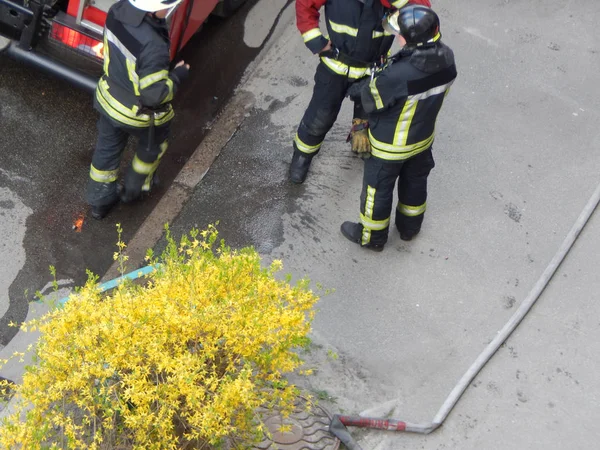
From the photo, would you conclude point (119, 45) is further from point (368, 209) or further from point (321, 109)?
point (368, 209)

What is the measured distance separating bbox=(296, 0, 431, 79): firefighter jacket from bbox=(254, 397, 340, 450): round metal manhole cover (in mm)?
1945

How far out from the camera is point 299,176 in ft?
16.6

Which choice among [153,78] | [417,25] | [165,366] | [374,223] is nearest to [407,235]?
[374,223]

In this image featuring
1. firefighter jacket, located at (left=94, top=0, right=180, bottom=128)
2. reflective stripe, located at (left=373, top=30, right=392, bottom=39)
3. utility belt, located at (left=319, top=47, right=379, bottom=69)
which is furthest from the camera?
utility belt, located at (left=319, top=47, right=379, bottom=69)

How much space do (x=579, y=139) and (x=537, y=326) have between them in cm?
156

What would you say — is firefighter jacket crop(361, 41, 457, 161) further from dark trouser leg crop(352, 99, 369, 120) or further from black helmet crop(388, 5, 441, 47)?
dark trouser leg crop(352, 99, 369, 120)

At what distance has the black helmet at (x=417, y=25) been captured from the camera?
379 cm

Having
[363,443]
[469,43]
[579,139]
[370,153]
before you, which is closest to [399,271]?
[370,153]

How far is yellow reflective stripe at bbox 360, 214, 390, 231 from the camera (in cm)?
457

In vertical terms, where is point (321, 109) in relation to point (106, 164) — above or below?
above

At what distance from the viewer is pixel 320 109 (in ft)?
15.7

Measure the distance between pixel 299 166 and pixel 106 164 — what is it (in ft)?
3.97

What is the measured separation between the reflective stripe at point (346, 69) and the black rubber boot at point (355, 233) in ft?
2.93

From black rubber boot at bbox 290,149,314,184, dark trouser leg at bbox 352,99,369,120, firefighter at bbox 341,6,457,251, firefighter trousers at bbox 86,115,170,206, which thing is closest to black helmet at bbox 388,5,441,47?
firefighter at bbox 341,6,457,251
